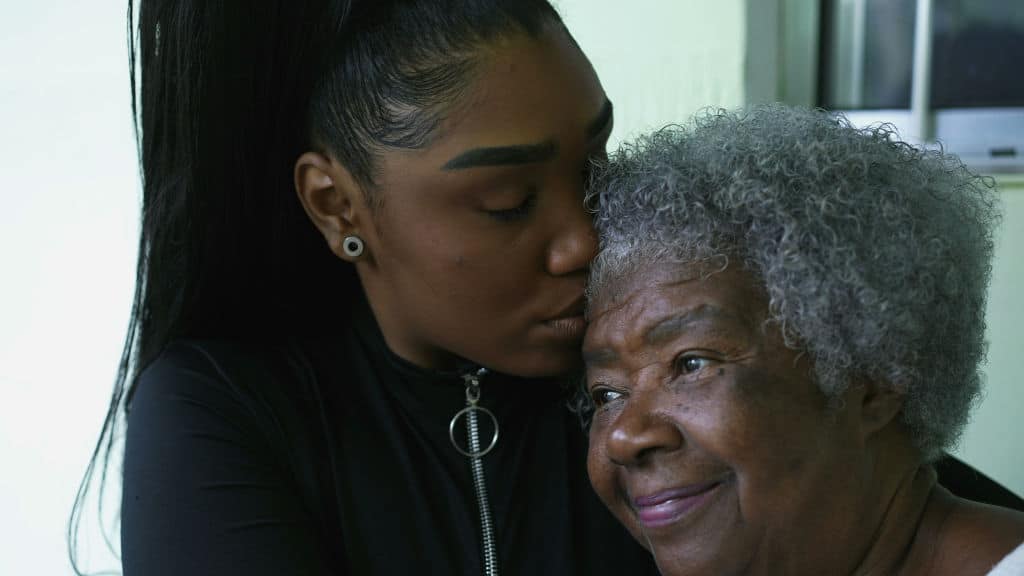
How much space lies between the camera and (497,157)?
162 centimetres

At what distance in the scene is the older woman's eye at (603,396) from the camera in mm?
1687

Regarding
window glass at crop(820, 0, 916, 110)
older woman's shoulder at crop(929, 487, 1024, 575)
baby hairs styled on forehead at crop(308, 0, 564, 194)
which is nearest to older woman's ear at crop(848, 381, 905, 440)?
older woman's shoulder at crop(929, 487, 1024, 575)

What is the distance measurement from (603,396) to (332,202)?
0.54 metres

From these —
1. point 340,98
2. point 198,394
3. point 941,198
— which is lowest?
point 198,394

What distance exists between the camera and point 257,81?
183 centimetres

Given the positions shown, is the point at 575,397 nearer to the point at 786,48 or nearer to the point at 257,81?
the point at 257,81

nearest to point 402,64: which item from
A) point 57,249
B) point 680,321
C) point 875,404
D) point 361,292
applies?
point 361,292

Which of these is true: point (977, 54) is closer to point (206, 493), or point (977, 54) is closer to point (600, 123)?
point (600, 123)

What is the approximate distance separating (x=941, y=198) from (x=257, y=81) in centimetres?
107

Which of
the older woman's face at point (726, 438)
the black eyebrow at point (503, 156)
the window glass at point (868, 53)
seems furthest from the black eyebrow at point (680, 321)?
the window glass at point (868, 53)

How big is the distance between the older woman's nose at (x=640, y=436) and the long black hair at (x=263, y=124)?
51cm

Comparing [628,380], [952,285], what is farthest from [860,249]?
[628,380]

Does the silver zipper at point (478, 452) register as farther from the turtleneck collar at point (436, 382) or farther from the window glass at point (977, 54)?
the window glass at point (977, 54)

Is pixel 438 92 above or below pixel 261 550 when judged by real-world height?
above
